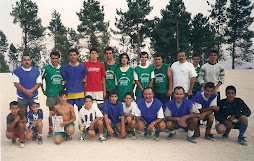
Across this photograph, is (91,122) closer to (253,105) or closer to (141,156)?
(141,156)

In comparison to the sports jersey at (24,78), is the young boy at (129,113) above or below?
below

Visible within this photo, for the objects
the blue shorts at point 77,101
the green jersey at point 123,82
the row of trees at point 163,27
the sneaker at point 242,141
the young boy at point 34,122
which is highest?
the row of trees at point 163,27

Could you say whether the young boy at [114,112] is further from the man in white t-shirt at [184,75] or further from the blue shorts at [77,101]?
the man in white t-shirt at [184,75]

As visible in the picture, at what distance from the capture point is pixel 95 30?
2695cm

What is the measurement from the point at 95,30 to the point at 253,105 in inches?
875

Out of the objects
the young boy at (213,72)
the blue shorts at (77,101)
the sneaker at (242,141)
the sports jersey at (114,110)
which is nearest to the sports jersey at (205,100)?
the young boy at (213,72)

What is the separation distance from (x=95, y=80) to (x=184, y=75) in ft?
6.94

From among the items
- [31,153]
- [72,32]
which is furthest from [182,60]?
[72,32]

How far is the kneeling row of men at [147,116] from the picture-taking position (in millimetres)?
4477

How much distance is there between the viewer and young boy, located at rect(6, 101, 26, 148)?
4.32m

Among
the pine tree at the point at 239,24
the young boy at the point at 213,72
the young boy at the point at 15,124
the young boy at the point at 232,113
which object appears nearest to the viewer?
the young boy at the point at 15,124

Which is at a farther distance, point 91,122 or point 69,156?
point 91,122

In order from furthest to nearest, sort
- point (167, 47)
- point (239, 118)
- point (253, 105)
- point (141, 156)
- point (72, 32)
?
point (72, 32) < point (167, 47) < point (253, 105) < point (239, 118) < point (141, 156)

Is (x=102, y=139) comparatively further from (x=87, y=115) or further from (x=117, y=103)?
(x=117, y=103)
